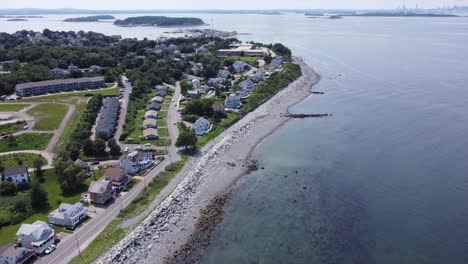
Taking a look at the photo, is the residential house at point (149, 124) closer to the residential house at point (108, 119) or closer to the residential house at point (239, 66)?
the residential house at point (108, 119)

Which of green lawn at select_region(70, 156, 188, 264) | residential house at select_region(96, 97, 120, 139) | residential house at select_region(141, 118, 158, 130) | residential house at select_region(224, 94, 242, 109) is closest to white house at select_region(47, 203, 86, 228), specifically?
green lawn at select_region(70, 156, 188, 264)

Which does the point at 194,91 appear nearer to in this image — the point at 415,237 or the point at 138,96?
the point at 138,96

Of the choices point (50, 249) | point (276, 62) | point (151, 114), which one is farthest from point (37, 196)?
point (276, 62)

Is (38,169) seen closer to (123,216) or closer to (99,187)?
(99,187)

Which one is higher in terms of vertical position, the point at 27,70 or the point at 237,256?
the point at 27,70

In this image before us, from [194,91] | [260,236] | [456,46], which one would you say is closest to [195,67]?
[194,91]

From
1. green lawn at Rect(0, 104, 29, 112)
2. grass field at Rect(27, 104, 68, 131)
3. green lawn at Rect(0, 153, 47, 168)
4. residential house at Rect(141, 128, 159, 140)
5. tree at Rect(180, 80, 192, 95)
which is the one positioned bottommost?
green lawn at Rect(0, 153, 47, 168)

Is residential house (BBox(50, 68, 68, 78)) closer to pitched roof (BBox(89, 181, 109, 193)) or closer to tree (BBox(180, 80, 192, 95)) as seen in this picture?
tree (BBox(180, 80, 192, 95))
